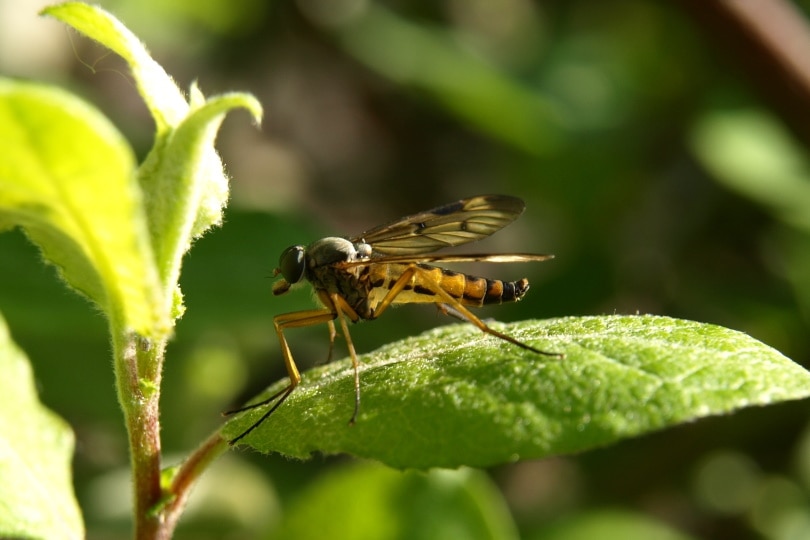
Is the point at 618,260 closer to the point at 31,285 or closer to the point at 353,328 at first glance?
the point at 353,328

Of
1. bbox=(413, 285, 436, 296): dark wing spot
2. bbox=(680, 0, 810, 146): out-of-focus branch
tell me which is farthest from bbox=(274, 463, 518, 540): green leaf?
bbox=(680, 0, 810, 146): out-of-focus branch

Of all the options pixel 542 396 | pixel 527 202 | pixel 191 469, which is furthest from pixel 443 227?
pixel 527 202

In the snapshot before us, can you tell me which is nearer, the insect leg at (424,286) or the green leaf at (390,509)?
the insect leg at (424,286)

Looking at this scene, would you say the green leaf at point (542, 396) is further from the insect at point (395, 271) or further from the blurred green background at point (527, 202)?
the blurred green background at point (527, 202)

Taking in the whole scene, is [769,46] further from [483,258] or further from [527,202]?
[483,258]

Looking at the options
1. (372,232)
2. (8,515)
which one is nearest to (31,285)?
(372,232)

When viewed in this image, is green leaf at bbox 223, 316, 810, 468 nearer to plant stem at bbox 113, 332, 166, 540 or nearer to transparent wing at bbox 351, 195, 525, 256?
plant stem at bbox 113, 332, 166, 540

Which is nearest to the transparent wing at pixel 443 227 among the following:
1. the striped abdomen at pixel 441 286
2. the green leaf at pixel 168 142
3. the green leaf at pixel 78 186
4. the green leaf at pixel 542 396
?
the striped abdomen at pixel 441 286
